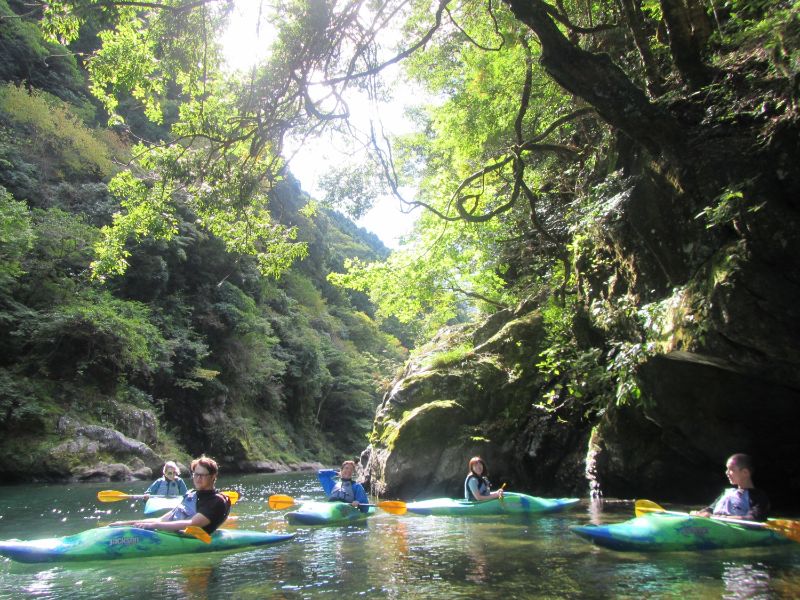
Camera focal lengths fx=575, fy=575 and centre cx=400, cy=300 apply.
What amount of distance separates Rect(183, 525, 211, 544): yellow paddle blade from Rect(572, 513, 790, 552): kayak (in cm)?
365

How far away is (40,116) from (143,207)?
1777 cm

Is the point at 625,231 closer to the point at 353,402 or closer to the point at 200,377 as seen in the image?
the point at 200,377

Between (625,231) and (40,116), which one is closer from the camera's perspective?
(625,231)

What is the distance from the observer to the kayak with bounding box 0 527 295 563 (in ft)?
16.4

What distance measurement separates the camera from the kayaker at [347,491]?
Result: 8633mm

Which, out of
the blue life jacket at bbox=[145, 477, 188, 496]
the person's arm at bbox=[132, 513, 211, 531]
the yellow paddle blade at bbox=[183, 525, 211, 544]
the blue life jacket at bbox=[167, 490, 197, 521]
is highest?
the blue life jacket at bbox=[145, 477, 188, 496]

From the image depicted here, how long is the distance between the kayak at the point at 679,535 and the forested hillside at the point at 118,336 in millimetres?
5599

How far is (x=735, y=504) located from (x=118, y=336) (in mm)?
15898

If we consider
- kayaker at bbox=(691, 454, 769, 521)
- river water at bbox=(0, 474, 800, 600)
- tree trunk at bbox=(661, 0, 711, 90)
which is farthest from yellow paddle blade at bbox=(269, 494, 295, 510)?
tree trunk at bbox=(661, 0, 711, 90)

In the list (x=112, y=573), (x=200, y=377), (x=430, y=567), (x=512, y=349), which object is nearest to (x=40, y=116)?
(x=200, y=377)

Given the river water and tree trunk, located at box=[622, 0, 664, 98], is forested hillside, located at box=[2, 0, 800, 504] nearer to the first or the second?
tree trunk, located at box=[622, 0, 664, 98]

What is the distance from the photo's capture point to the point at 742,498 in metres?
5.81

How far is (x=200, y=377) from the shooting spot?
70.1 feet

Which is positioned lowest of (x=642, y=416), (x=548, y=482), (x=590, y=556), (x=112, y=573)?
(x=112, y=573)
